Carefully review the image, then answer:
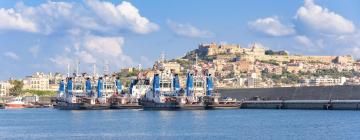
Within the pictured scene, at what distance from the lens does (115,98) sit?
134000mm

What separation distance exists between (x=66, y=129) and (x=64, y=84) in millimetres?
76623

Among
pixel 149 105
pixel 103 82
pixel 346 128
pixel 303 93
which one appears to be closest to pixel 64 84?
pixel 103 82

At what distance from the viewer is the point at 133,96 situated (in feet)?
448

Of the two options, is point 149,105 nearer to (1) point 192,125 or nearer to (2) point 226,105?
(2) point 226,105

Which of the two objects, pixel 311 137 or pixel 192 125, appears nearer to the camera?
pixel 311 137

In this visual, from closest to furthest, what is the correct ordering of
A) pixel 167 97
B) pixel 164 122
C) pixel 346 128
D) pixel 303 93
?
1. pixel 346 128
2. pixel 164 122
3. pixel 167 97
4. pixel 303 93

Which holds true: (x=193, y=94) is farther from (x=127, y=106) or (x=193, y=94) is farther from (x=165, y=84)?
(x=127, y=106)

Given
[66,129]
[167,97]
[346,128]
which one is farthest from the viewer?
[167,97]

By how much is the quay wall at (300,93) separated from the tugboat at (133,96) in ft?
56.9

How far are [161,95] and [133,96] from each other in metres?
17.9

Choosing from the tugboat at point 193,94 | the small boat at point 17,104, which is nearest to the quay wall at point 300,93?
the tugboat at point 193,94

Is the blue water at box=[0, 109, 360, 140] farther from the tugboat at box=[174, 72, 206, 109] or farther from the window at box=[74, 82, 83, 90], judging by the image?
the window at box=[74, 82, 83, 90]

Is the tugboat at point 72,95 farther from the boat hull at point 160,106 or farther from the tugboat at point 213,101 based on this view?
the tugboat at point 213,101

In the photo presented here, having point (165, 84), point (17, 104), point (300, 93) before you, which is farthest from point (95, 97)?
point (300, 93)
